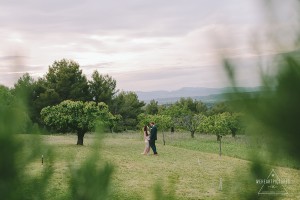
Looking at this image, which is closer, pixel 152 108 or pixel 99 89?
pixel 99 89

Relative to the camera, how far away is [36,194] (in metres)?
2.37

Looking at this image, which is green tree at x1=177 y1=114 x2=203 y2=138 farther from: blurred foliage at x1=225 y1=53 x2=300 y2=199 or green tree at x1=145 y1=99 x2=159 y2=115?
blurred foliage at x1=225 y1=53 x2=300 y2=199

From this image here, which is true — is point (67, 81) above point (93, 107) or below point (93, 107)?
above

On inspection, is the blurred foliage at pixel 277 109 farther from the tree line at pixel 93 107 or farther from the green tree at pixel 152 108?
the green tree at pixel 152 108

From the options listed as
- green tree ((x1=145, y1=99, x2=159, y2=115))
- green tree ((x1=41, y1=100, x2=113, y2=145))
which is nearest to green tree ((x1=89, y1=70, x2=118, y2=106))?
green tree ((x1=145, y1=99, x2=159, y2=115))

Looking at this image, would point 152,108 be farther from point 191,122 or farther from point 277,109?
point 277,109

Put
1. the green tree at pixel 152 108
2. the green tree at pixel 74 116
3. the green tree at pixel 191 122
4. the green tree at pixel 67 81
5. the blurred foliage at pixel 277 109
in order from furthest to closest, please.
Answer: the green tree at pixel 152 108
the green tree at pixel 67 81
the green tree at pixel 191 122
the green tree at pixel 74 116
the blurred foliage at pixel 277 109

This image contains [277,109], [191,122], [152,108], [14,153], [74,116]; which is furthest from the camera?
[152,108]

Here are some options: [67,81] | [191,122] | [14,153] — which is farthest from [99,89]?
[14,153]

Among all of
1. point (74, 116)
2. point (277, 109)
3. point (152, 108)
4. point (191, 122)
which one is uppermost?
point (152, 108)

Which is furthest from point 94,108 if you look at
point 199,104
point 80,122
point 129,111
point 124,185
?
point 199,104

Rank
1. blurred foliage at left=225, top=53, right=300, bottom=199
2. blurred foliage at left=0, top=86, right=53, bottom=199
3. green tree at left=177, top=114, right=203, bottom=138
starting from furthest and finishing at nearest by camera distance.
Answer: green tree at left=177, top=114, right=203, bottom=138 < blurred foliage at left=0, top=86, right=53, bottom=199 < blurred foliage at left=225, top=53, right=300, bottom=199

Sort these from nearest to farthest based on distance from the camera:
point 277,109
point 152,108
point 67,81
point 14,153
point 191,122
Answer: point 277,109 → point 14,153 → point 191,122 → point 67,81 → point 152,108

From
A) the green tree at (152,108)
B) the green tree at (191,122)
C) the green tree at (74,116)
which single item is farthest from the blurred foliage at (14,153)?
the green tree at (152,108)
